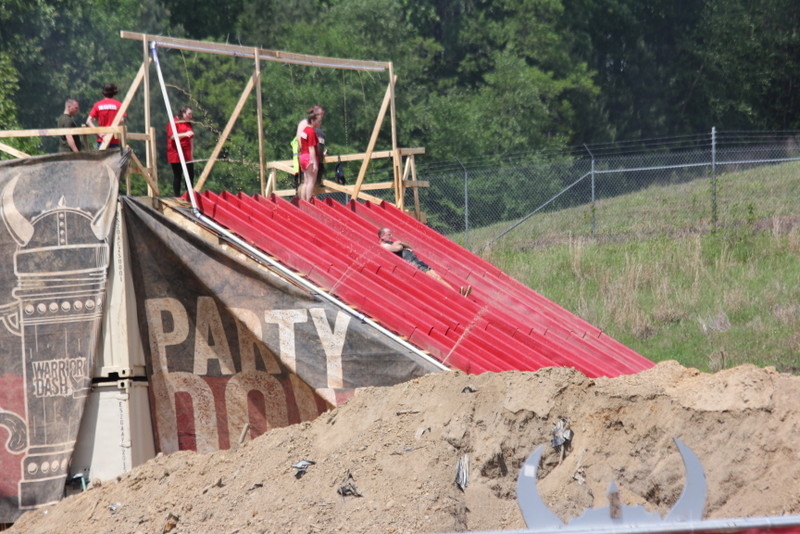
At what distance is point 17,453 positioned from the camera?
1002 centimetres

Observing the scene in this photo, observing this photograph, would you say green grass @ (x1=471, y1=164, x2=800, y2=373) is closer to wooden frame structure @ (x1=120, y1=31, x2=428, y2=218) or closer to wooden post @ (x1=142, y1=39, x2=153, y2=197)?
wooden frame structure @ (x1=120, y1=31, x2=428, y2=218)

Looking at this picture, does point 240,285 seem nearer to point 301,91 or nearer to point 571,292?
point 571,292

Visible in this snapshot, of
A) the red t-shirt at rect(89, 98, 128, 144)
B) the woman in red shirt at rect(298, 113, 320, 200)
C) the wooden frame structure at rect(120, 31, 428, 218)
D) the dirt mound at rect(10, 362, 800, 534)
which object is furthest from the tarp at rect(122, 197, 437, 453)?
the woman in red shirt at rect(298, 113, 320, 200)

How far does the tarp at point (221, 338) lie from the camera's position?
33.6 ft

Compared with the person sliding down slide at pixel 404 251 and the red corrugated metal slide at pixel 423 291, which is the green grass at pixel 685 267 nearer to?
the red corrugated metal slide at pixel 423 291

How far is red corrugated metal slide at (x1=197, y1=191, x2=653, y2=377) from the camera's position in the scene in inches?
416

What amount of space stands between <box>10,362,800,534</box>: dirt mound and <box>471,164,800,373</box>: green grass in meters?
9.20

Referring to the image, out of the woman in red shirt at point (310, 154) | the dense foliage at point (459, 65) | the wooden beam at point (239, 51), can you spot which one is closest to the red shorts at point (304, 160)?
the woman in red shirt at point (310, 154)

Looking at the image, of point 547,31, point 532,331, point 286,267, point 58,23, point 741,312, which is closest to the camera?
point 286,267

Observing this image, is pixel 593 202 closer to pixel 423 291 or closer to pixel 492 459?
pixel 423 291

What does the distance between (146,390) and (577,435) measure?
4.85m

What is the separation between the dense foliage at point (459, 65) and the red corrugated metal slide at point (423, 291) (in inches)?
790

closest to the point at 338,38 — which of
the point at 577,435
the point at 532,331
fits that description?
the point at 532,331

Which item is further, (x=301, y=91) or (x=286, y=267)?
(x=301, y=91)
